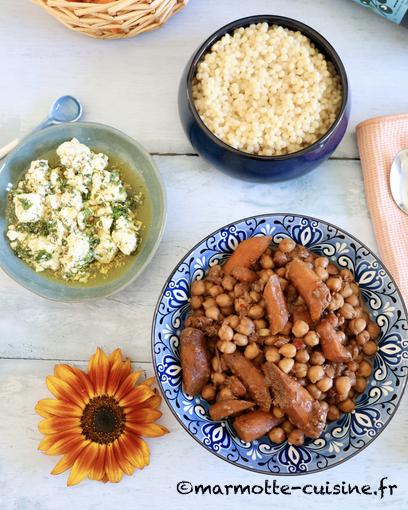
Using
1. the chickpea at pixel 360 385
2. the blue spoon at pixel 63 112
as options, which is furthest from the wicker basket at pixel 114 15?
the chickpea at pixel 360 385

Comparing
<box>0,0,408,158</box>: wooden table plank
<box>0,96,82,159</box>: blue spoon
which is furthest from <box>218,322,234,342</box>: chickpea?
<box>0,96,82,159</box>: blue spoon

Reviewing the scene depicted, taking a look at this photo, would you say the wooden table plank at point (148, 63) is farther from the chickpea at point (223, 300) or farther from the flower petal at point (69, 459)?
the flower petal at point (69, 459)

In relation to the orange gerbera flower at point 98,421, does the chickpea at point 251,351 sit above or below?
above

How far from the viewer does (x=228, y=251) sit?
153 cm

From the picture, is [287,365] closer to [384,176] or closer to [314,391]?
[314,391]

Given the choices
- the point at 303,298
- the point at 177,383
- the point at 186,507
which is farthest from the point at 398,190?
the point at 186,507

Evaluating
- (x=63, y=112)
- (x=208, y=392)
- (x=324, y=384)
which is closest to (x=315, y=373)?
(x=324, y=384)

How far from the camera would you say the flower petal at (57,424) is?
150cm

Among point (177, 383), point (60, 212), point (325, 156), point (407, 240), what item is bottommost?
point (177, 383)

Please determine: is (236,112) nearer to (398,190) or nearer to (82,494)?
(398,190)

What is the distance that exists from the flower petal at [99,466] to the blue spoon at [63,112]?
790 mm

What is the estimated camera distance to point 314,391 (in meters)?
1.39

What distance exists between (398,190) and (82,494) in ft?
3.52

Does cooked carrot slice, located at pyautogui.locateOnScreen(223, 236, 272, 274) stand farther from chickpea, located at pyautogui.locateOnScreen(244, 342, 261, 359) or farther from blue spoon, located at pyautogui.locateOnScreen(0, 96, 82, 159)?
blue spoon, located at pyautogui.locateOnScreen(0, 96, 82, 159)
